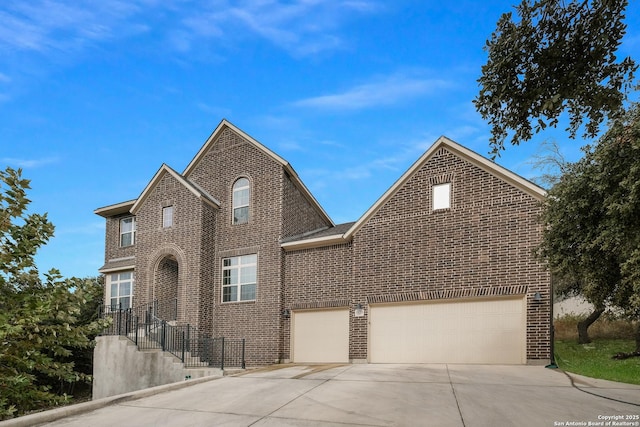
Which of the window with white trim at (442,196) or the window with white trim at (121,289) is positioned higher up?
the window with white trim at (442,196)

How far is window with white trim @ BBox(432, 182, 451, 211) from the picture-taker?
15.8m

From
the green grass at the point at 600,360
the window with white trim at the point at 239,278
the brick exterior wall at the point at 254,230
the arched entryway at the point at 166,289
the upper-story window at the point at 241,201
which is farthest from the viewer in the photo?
the arched entryway at the point at 166,289

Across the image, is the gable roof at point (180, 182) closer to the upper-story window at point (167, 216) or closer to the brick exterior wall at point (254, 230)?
the brick exterior wall at point (254, 230)

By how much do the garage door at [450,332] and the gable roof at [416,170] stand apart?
296 centimetres

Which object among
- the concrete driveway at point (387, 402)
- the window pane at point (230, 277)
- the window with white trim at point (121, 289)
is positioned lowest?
the concrete driveway at point (387, 402)

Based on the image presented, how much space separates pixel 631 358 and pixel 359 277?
864 cm

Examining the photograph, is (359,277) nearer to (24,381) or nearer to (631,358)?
(631,358)

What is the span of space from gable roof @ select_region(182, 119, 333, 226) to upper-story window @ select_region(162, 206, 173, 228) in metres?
1.97

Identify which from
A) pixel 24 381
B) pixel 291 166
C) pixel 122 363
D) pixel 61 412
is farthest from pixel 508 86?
pixel 122 363

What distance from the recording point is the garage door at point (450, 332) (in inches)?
560

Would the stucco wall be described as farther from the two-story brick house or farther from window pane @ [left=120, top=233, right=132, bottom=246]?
window pane @ [left=120, top=233, right=132, bottom=246]

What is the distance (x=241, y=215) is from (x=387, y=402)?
43.5 feet

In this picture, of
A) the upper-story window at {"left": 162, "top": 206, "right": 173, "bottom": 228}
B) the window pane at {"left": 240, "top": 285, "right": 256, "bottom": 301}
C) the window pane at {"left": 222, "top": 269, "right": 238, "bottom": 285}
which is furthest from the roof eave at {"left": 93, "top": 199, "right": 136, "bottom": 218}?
the window pane at {"left": 240, "top": 285, "right": 256, "bottom": 301}

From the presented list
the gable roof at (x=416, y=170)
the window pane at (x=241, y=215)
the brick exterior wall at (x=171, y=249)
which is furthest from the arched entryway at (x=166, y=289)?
the gable roof at (x=416, y=170)
